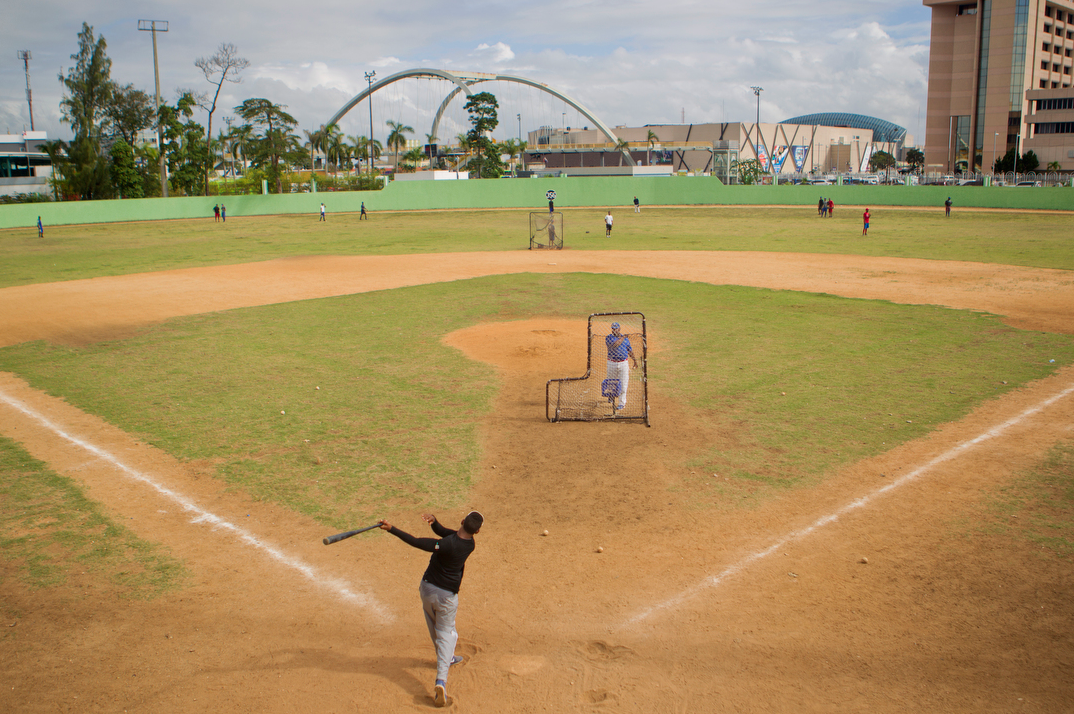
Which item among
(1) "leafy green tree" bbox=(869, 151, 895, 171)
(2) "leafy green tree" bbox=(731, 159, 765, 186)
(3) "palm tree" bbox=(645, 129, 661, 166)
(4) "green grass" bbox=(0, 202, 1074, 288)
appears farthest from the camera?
(1) "leafy green tree" bbox=(869, 151, 895, 171)

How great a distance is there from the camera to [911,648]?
7184 mm

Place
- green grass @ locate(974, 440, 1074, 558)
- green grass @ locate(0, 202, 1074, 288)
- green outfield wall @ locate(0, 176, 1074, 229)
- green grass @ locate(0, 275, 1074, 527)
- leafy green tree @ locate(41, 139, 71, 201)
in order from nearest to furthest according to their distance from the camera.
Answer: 1. green grass @ locate(974, 440, 1074, 558)
2. green grass @ locate(0, 275, 1074, 527)
3. green grass @ locate(0, 202, 1074, 288)
4. green outfield wall @ locate(0, 176, 1074, 229)
5. leafy green tree @ locate(41, 139, 71, 201)

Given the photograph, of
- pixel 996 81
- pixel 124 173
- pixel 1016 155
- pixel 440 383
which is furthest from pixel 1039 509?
pixel 996 81

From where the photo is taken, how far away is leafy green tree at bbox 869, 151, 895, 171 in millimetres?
157050

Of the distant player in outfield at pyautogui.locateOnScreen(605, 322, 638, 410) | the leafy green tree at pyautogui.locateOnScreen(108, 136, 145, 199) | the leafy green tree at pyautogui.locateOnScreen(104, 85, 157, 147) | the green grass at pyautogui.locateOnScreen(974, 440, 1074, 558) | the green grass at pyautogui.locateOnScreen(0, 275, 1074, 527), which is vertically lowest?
the green grass at pyautogui.locateOnScreen(974, 440, 1074, 558)

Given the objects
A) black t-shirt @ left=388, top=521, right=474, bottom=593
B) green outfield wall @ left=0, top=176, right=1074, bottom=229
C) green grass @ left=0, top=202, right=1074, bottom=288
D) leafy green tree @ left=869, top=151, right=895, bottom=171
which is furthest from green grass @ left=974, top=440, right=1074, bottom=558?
leafy green tree @ left=869, top=151, right=895, bottom=171

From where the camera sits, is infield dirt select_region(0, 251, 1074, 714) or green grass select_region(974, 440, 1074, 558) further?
green grass select_region(974, 440, 1074, 558)

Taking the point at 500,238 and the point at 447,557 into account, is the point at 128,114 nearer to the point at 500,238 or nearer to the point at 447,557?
the point at 500,238

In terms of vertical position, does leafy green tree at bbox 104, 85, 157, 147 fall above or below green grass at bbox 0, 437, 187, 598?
above

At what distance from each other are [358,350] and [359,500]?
354 inches

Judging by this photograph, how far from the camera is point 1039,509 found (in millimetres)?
9906

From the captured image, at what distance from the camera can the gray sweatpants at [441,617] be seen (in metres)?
6.68

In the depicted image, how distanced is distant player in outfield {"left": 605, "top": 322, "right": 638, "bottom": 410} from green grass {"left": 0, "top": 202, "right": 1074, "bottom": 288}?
95.3 feet

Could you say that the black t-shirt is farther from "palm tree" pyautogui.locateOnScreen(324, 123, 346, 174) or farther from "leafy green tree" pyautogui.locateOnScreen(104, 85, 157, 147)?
"palm tree" pyautogui.locateOnScreen(324, 123, 346, 174)
